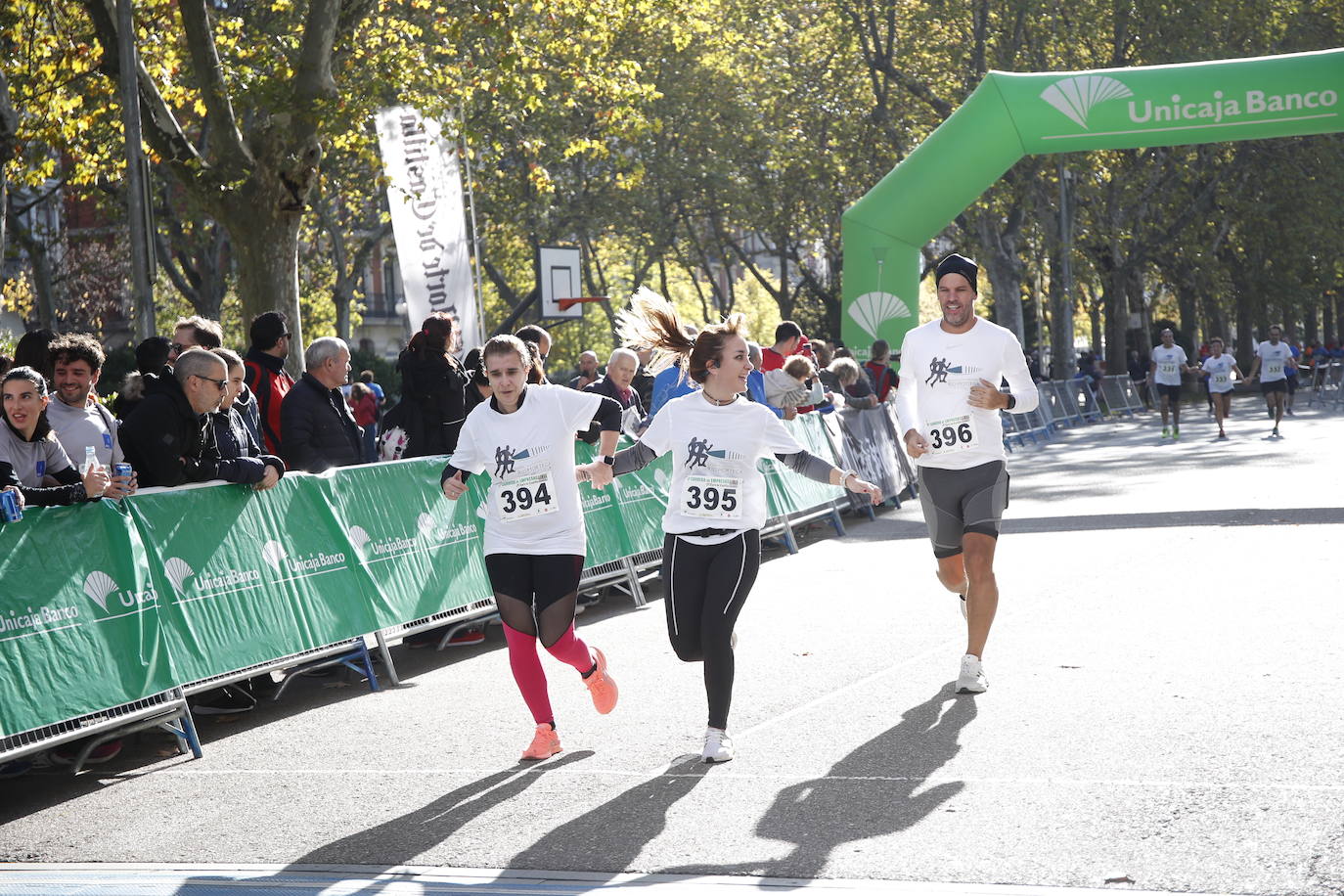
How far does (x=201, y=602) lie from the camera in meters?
7.87

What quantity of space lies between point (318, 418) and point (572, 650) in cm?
333

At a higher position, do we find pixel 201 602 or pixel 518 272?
pixel 518 272

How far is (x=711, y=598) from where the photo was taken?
6.71 meters

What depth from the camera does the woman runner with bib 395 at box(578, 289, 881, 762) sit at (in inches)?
264

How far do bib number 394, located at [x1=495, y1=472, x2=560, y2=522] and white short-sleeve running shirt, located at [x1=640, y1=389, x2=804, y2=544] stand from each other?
0.49 m

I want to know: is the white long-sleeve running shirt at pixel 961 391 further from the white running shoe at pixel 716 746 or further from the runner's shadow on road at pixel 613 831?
the runner's shadow on road at pixel 613 831

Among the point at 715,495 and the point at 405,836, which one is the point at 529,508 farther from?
the point at 405,836

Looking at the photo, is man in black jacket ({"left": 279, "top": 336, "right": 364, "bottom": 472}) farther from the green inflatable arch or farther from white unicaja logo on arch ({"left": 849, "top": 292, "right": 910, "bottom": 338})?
white unicaja logo on arch ({"left": 849, "top": 292, "right": 910, "bottom": 338})

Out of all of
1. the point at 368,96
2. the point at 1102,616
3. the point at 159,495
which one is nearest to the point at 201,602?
the point at 159,495

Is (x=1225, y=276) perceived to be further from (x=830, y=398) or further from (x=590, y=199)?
(x=830, y=398)

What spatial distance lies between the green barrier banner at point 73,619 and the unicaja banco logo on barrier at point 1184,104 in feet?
50.9

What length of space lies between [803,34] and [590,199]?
23.8ft

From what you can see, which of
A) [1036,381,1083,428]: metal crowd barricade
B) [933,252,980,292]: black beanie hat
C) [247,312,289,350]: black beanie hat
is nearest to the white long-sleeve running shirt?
[933,252,980,292]: black beanie hat

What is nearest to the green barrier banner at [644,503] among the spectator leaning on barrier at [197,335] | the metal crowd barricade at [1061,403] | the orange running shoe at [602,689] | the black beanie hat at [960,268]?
the spectator leaning on barrier at [197,335]
